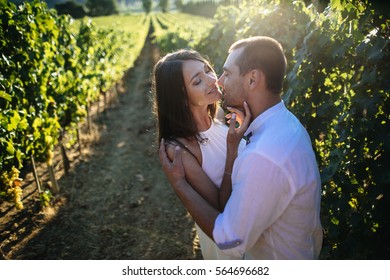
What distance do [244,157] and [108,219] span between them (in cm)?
422

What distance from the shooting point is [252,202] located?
5.27ft

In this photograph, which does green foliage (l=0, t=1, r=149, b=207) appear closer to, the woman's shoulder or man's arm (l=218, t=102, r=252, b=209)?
the woman's shoulder

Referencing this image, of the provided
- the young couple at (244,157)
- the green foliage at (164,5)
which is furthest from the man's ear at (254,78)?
the green foliage at (164,5)

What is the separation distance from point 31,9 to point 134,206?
3.59 meters

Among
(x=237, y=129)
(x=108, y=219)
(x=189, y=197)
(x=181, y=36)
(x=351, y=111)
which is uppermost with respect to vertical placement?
(x=237, y=129)

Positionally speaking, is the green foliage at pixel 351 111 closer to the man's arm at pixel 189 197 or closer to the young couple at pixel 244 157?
the young couple at pixel 244 157

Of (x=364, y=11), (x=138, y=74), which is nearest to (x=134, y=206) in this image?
(x=364, y=11)

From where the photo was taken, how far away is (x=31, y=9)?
196 inches

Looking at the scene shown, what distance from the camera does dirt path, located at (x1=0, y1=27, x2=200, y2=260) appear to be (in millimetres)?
4527

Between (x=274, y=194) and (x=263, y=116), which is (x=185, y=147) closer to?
(x=263, y=116)

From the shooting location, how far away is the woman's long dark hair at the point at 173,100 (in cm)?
231

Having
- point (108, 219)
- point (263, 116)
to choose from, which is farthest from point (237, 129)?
point (108, 219)

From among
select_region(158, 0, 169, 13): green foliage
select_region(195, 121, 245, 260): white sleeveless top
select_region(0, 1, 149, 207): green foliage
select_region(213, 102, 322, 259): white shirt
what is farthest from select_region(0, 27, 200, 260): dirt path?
select_region(158, 0, 169, 13): green foliage
